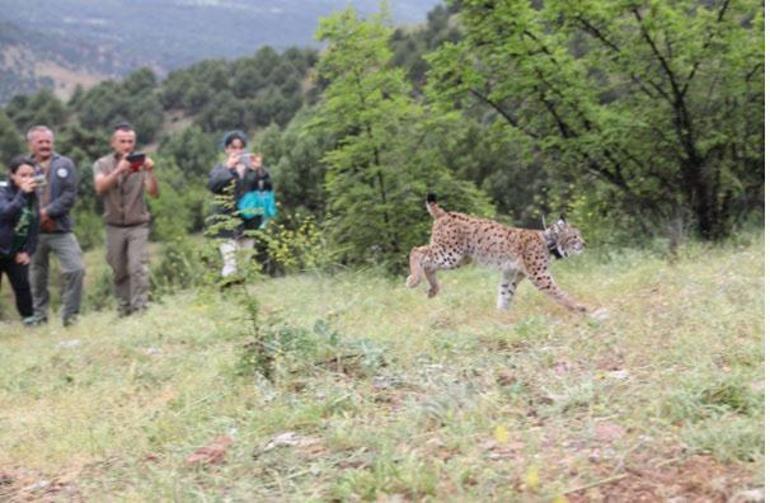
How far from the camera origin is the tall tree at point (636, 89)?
1195 cm

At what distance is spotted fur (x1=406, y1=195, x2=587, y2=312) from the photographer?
821cm

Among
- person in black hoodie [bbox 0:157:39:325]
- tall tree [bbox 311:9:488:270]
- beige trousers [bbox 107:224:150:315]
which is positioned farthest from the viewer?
tall tree [bbox 311:9:488:270]

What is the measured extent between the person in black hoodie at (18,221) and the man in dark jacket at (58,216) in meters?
0.26

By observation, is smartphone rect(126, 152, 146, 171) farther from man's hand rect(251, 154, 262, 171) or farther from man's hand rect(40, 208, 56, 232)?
man's hand rect(251, 154, 262, 171)

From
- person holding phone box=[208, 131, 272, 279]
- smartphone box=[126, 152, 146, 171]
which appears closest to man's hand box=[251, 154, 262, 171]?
person holding phone box=[208, 131, 272, 279]


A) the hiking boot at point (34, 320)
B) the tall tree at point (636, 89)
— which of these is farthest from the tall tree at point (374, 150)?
the hiking boot at point (34, 320)

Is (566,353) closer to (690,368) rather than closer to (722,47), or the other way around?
(690,368)

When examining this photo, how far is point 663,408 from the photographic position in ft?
15.2

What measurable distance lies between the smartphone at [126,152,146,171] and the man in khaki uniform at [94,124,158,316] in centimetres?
5

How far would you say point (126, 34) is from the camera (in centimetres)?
14225

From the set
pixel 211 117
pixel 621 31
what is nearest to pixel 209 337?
pixel 621 31

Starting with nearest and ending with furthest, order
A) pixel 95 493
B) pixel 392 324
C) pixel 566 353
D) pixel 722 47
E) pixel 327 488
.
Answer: pixel 327 488
pixel 95 493
pixel 566 353
pixel 392 324
pixel 722 47

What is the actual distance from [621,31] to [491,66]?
1.70 m

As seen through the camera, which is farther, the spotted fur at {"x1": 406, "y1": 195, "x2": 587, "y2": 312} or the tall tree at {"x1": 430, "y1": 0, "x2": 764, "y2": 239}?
the tall tree at {"x1": 430, "y1": 0, "x2": 764, "y2": 239}
